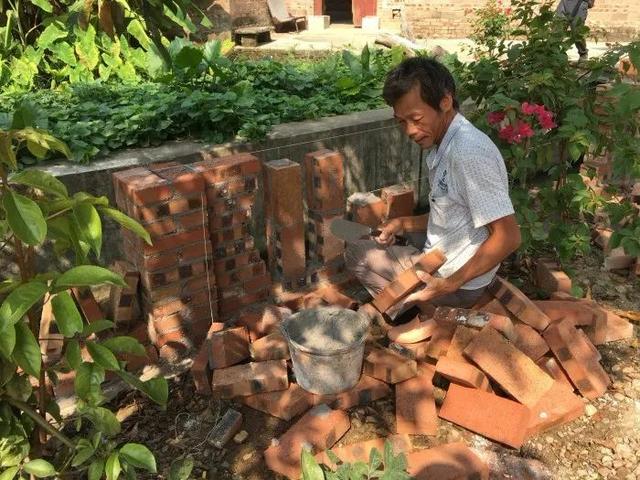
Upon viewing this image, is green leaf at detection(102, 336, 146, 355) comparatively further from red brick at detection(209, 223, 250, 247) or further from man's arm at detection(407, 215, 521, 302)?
man's arm at detection(407, 215, 521, 302)

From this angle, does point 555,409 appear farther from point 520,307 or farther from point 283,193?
point 283,193

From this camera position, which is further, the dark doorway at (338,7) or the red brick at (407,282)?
the dark doorway at (338,7)

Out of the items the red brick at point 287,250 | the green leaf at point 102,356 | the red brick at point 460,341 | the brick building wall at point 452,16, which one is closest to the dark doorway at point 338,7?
the brick building wall at point 452,16

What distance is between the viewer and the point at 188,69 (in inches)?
204

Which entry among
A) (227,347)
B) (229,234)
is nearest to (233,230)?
(229,234)

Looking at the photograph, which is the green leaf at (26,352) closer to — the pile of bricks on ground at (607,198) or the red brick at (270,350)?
the red brick at (270,350)

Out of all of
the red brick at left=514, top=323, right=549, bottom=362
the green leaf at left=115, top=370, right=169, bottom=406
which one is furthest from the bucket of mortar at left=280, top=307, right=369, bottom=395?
the green leaf at left=115, top=370, right=169, bottom=406

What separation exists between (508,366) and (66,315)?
2.12 m

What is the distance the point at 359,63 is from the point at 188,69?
200 cm

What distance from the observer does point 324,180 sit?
11.4 ft

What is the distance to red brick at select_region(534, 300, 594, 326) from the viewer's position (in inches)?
125

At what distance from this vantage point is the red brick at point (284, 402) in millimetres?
2695

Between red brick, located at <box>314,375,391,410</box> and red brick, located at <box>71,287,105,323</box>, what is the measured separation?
1317 mm

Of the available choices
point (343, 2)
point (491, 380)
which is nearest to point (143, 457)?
point (491, 380)
